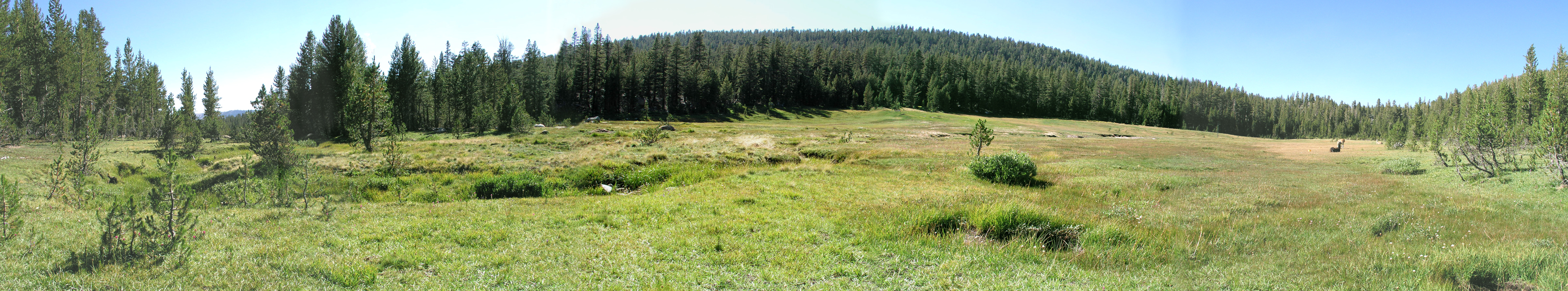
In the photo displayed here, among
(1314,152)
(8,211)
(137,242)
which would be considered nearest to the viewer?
(8,211)

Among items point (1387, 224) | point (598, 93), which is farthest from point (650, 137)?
point (598, 93)

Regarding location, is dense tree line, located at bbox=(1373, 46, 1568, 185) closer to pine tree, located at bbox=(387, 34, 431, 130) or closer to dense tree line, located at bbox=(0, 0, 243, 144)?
dense tree line, located at bbox=(0, 0, 243, 144)

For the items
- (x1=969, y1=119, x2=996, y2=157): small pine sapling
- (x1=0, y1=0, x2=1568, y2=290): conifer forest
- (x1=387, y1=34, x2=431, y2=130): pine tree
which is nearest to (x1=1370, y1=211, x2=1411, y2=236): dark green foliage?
(x1=0, y1=0, x2=1568, y2=290): conifer forest

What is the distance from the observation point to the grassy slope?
6633mm

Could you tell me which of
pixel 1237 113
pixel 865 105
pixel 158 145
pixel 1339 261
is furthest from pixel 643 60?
pixel 1237 113

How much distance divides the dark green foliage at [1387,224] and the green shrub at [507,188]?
18.3 m

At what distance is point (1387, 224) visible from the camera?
32.6 feet

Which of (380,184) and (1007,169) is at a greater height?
(1007,169)

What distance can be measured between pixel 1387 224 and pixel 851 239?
9.91 meters

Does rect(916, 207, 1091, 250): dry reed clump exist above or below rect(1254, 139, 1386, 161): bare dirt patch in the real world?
below

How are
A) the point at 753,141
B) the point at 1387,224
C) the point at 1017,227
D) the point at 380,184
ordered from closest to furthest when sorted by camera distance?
the point at 1017,227, the point at 1387,224, the point at 380,184, the point at 753,141

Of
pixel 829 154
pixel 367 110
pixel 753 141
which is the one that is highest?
pixel 367 110

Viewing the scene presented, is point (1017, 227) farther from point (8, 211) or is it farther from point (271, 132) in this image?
point (271, 132)

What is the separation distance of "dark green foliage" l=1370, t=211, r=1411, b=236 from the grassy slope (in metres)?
0.13
